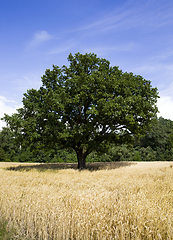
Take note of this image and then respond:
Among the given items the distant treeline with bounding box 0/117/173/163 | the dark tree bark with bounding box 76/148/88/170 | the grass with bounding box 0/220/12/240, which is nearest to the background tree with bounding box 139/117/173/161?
the distant treeline with bounding box 0/117/173/163

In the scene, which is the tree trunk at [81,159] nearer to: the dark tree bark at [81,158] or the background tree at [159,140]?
the dark tree bark at [81,158]

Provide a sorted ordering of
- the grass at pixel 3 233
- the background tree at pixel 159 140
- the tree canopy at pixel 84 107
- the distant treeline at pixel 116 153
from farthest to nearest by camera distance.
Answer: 1. the background tree at pixel 159 140
2. the distant treeline at pixel 116 153
3. the tree canopy at pixel 84 107
4. the grass at pixel 3 233

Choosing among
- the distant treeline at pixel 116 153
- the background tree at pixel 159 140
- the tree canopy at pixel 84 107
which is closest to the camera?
the tree canopy at pixel 84 107

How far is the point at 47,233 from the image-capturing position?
4.08 m

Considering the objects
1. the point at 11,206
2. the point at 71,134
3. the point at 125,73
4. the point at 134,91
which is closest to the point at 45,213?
the point at 11,206

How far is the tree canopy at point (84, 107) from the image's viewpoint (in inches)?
648

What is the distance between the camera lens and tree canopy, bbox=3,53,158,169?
1647cm

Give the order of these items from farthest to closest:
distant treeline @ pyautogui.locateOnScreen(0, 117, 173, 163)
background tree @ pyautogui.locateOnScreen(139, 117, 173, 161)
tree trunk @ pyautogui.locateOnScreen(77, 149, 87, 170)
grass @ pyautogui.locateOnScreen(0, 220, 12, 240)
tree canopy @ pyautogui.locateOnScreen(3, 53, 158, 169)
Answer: background tree @ pyautogui.locateOnScreen(139, 117, 173, 161)
distant treeline @ pyautogui.locateOnScreen(0, 117, 173, 163)
tree trunk @ pyautogui.locateOnScreen(77, 149, 87, 170)
tree canopy @ pyautogui.locateOnScreen(3, 53, 158, 169)
grass @ pyautogui.locateOnScreen(0, 220, 12, 240)

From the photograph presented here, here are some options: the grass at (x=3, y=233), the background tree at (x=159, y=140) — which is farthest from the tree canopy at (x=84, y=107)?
the background tree at (x=159, y=140)

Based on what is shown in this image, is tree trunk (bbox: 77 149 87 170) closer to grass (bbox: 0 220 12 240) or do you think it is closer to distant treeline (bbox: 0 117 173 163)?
distant treeline (bbox: 0 117 173 163)

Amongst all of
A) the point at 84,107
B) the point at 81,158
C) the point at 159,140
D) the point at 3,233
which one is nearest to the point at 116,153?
the point at 159,140

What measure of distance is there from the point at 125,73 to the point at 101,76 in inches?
153

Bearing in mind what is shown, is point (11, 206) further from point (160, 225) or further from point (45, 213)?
point (160, 225)

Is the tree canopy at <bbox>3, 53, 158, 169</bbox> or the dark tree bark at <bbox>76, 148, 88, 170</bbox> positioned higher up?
the tree canopy at <bbox>3, 53, 158, 169</bbox>
